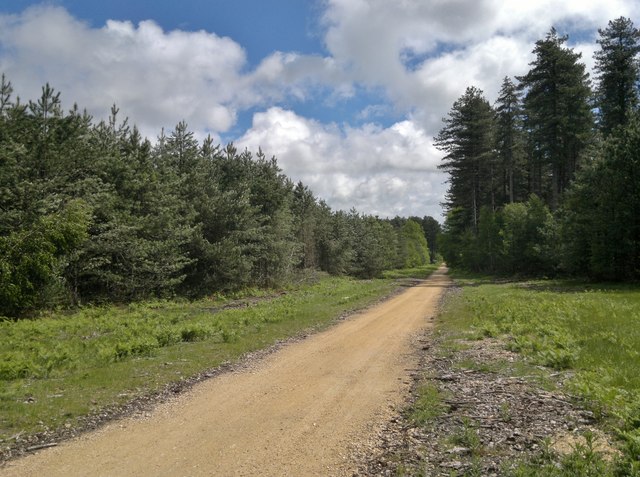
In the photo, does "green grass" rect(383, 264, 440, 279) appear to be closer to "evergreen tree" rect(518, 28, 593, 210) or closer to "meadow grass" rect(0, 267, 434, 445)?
"evergreen tree" rect(518, 28, 593, 210)

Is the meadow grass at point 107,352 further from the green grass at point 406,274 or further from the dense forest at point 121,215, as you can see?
the green grass at point 406,274

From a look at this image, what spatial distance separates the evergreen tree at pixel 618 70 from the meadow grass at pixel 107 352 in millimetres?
37363

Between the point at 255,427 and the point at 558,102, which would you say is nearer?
the point at 255,427

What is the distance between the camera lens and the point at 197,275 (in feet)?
97.8

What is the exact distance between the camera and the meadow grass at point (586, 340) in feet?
20.2

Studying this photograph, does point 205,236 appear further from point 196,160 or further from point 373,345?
point 373,345

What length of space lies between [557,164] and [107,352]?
49015mm

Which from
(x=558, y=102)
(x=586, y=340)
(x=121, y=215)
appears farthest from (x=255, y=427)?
(x=558, y=102)

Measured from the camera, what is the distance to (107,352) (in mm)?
11141

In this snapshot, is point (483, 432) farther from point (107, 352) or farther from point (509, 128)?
point (509, 128)

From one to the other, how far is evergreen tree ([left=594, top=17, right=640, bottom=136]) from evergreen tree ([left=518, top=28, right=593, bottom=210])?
1683 millimetres

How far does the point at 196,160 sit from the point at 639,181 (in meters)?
30.0

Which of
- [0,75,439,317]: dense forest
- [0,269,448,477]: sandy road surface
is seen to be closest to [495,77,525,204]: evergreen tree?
[0,75,439,317]: dense forest

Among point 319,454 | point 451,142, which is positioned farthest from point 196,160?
point 451,142
